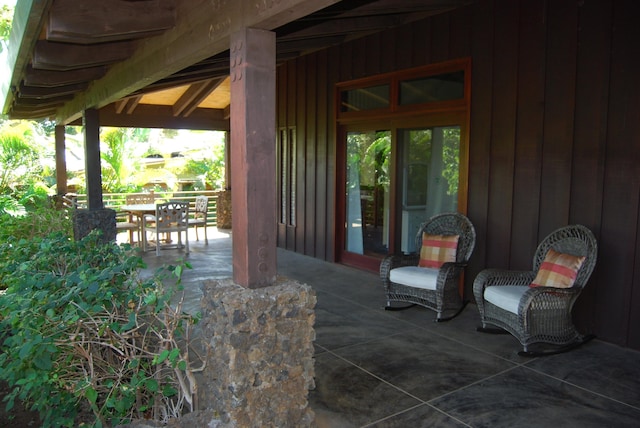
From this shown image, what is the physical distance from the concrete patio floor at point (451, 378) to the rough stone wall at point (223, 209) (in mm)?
6518

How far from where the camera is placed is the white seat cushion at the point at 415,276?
460 cm

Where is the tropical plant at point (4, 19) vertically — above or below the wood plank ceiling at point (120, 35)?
above

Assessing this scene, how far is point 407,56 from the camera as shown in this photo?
18.6ft

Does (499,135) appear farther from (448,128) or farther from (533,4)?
(533,4)

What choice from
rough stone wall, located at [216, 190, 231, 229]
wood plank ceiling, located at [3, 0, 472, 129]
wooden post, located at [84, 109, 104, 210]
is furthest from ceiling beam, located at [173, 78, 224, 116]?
wooden post, located at [84, 109, 104, 210]

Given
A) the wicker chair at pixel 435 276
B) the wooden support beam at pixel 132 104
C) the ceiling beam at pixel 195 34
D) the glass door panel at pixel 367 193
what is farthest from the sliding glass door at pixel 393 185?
the wooden support beam at pixel 132 104

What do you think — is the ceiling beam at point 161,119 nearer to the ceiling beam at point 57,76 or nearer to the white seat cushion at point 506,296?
the ceiling beam at point 57,76

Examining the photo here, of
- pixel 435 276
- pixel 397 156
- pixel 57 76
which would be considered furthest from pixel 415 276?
pixel 57 76

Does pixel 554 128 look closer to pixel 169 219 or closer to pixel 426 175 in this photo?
pixel 426 175

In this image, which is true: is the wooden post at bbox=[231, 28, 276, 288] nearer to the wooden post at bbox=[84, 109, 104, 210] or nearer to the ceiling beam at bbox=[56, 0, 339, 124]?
the ceiling beam at bbox=[56, 0, 339, 124]

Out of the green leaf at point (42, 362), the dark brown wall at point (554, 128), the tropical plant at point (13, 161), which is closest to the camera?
the green leaf at point (42, 362)

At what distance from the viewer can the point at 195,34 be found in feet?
10.5

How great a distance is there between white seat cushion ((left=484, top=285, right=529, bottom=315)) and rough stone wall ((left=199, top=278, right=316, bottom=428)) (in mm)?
1938

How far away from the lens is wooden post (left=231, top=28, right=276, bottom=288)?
254 centimetres
